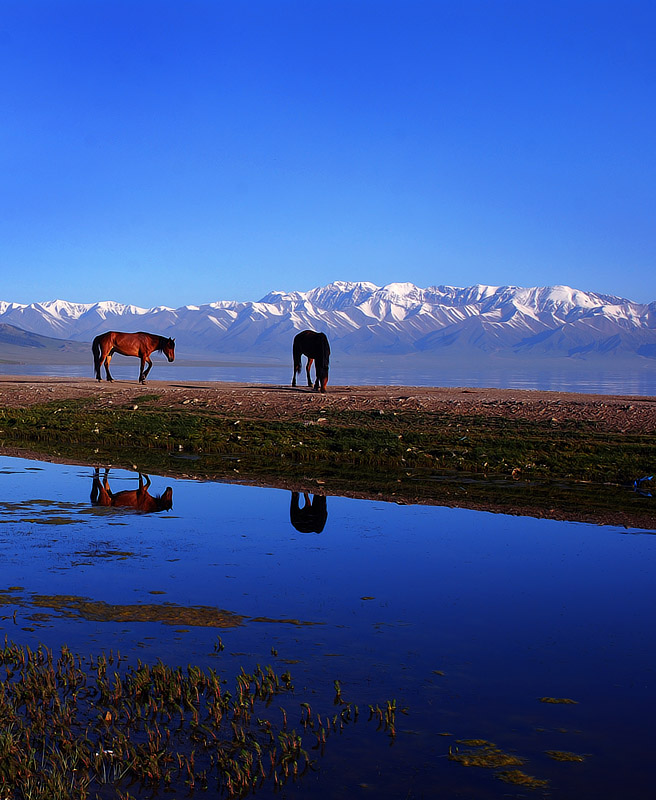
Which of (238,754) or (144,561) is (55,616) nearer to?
(144,561)

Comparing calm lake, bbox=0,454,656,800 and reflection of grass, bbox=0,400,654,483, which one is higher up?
reflection of grass, bbox=0,400,654,483

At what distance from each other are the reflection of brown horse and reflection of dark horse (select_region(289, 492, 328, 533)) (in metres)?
2.40

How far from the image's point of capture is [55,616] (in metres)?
9.60

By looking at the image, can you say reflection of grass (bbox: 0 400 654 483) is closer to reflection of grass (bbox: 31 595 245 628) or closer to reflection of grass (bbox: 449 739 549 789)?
reflection of grass (bbox: 31 595 245 628)

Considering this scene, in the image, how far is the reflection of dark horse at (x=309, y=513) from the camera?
15078 millimetres

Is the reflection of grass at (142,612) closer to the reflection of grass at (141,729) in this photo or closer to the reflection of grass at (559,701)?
the reflection of grass at (141,729)

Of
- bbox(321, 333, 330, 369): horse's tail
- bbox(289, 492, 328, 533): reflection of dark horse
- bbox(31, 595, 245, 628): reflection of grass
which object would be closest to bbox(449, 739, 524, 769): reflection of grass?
bbox(31, 595, 245, 628): reflection of grass

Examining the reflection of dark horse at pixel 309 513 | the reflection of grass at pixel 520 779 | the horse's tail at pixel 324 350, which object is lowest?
the reflection of grass at pixel 520 779

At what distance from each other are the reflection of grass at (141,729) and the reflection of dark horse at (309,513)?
699cm

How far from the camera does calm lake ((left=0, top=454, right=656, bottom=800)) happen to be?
266 inches

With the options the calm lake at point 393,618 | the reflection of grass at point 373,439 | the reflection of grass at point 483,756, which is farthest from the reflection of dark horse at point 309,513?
the reflection of grass at point 483,756

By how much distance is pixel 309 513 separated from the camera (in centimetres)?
1638

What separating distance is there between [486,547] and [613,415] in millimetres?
15112

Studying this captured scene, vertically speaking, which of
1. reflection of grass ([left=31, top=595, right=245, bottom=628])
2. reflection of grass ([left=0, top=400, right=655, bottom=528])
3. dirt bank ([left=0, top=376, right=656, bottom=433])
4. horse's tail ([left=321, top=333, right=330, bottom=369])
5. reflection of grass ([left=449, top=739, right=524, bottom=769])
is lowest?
reflection of grass ([left=449, top=739, right=524, bottom=769])
